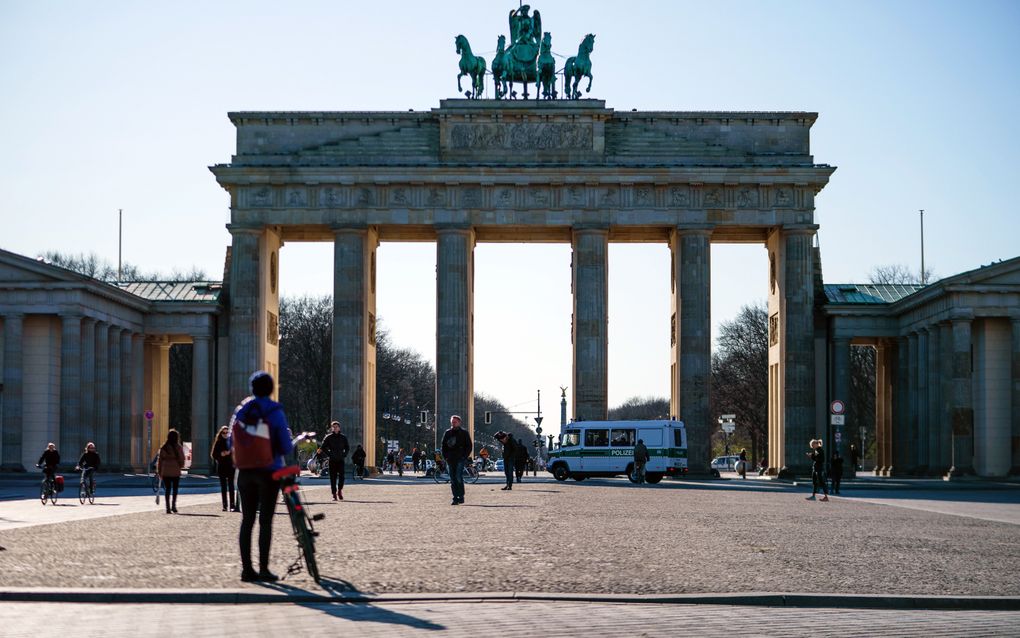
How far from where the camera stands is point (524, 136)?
243ft

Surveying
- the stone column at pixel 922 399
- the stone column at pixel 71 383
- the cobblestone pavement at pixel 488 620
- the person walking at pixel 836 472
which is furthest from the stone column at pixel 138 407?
the cobblestone pavement at pixel 488 620

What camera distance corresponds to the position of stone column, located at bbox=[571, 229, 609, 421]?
7312 centimetres

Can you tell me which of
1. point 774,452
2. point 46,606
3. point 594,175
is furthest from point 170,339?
point 46,606

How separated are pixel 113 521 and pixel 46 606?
14.8 m

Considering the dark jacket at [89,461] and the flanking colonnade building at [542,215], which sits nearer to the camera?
the dark jacket at [89,461]

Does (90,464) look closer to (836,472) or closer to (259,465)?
(836,472)

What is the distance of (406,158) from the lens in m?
74.2

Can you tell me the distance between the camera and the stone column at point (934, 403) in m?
66.6

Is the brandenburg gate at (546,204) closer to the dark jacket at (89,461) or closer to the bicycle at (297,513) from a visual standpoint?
the dark jacket at (89,461)

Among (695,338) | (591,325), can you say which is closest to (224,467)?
(591,325)

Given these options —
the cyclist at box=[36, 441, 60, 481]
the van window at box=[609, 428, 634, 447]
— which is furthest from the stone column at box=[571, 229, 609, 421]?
the cyclist at box=[36, 441, 60, 481]

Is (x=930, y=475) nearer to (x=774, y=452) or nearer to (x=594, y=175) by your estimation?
(x=774, y=452)

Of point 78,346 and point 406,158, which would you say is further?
point 406,158

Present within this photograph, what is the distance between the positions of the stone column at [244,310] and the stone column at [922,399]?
103 feet
